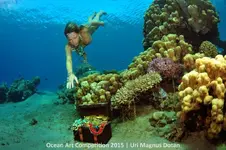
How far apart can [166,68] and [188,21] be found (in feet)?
10.4

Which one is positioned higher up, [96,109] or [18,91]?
[18,91]

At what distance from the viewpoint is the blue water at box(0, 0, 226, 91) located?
143ft

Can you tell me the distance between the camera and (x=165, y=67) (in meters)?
6.68

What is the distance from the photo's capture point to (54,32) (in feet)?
225

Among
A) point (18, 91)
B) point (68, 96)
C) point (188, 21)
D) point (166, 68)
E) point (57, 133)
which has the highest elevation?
point (188, 21)

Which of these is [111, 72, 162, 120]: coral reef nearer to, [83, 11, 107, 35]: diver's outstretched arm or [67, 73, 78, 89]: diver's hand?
[67, 73, 78, 89]: diver's hand

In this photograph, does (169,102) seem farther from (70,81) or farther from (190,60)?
(70,81)

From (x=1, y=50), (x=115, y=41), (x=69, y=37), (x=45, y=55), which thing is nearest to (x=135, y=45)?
(x=115, y=41)

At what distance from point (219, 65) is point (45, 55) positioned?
106614mm

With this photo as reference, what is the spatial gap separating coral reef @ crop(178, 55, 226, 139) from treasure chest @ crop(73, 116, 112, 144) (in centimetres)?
204

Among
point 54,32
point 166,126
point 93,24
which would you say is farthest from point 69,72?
point 54,32

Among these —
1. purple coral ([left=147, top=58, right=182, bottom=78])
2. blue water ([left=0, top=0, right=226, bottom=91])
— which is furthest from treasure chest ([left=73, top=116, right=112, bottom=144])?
blue water ([left=0, top=0, right=226, bottom=91])

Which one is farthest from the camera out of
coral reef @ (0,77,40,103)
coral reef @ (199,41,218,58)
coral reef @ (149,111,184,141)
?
coral reef @ (0,77,40,103)

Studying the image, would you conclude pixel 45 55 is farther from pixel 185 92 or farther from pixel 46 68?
pixel 185 92
